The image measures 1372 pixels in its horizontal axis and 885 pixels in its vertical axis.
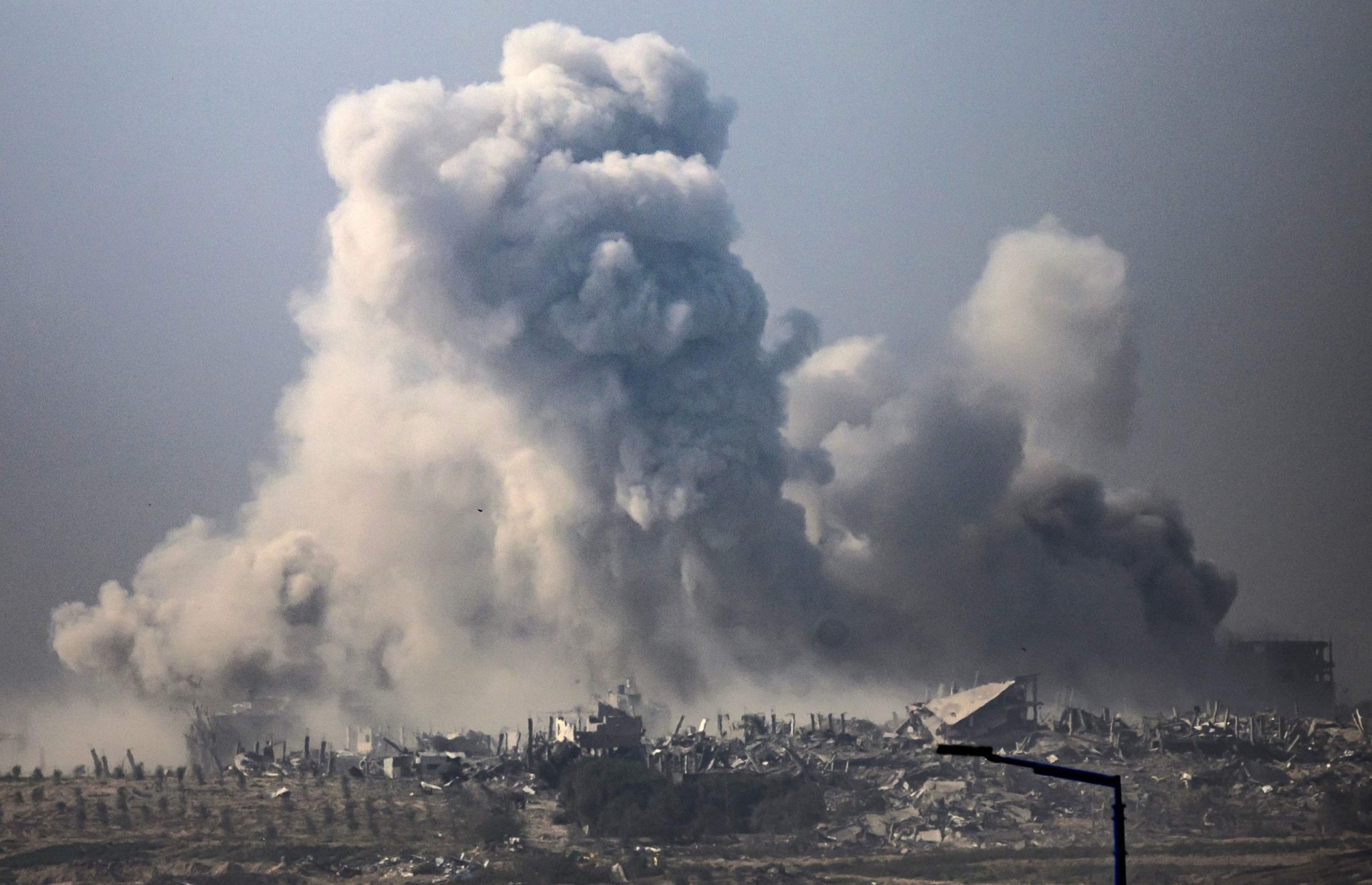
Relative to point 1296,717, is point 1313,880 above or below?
below

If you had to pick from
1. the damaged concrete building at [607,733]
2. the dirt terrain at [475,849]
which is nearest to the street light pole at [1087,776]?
the dirt terrain at [475,849]

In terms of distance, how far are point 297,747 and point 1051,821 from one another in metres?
61.1

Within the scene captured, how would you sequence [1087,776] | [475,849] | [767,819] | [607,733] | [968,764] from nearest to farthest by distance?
[1087,776], [475,849], [767,819], [968,764], [607,733]

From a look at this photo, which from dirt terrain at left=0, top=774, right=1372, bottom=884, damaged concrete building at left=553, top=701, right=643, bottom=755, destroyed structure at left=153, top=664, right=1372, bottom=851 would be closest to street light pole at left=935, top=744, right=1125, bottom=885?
dirt terrain at left=0, top=774, right=1372, bottom=884

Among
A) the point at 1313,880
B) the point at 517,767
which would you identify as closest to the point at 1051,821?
the point at 1313,880

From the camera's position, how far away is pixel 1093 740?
10581 centimetres

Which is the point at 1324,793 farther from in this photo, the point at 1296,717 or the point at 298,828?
the point at 298,828

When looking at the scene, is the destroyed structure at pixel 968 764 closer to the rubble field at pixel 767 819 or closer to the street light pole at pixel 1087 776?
the rubble field at pixel 767 819

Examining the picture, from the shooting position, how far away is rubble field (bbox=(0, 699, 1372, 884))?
81875 mm

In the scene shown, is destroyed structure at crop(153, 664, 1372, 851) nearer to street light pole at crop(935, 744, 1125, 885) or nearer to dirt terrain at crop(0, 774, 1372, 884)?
dirt terrain at crop(0, 774, 1372, 884)

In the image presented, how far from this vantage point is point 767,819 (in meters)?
90.4

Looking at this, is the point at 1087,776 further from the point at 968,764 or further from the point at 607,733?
the point at 607,733

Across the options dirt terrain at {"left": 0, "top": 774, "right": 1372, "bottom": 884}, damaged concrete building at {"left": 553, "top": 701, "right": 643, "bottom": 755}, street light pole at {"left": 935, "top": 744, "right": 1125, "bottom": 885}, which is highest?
damaged concrete building at {"left": 553, "top": 701, "right": 643, "bottom": 755}

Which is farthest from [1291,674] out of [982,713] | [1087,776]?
[1087,776]
